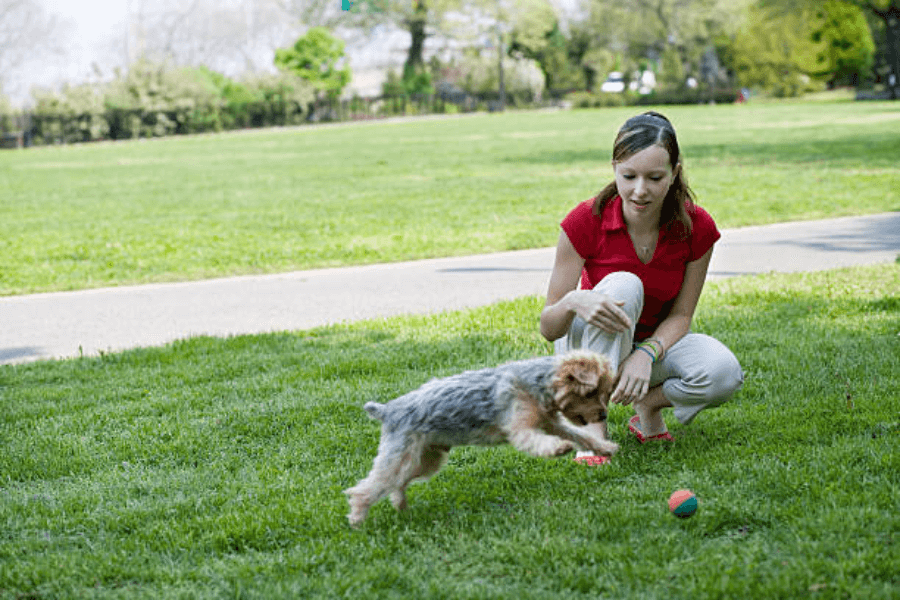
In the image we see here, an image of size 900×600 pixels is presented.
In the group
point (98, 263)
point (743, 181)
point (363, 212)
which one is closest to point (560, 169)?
point (743, 181)

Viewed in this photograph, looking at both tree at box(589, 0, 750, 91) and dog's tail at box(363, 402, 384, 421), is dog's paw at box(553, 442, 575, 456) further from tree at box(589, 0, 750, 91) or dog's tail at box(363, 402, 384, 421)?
tree at box(589, 0, 750, 91)

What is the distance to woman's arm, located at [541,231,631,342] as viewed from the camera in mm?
3914

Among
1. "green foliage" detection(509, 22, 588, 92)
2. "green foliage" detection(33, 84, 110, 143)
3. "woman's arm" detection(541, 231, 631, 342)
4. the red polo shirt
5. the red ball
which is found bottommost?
the red ball

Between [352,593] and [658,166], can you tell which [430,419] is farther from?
[658,166]

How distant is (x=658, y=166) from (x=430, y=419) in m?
1.40

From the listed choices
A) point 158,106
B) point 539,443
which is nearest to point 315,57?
point 158,106

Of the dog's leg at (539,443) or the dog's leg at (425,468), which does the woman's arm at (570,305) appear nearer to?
the dog's leg at (539,443)

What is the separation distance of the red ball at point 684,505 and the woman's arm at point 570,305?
0.68 meters

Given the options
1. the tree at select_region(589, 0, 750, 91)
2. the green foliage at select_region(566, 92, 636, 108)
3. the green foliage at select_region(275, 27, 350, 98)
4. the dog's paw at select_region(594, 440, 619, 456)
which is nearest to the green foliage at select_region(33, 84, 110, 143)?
the green foliage at select_region(275, 27, 350, 98)

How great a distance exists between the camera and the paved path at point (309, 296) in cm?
763

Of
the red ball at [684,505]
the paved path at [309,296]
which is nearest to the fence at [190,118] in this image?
the paved path at [309,296]

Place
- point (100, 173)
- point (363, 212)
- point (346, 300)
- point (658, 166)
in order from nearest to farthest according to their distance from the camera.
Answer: point (658, 166)
point (346, 300)
point (363, 212)
point (100, 173)

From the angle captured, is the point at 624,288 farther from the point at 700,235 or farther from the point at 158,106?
the point at 158,106

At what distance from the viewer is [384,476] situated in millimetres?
3629
